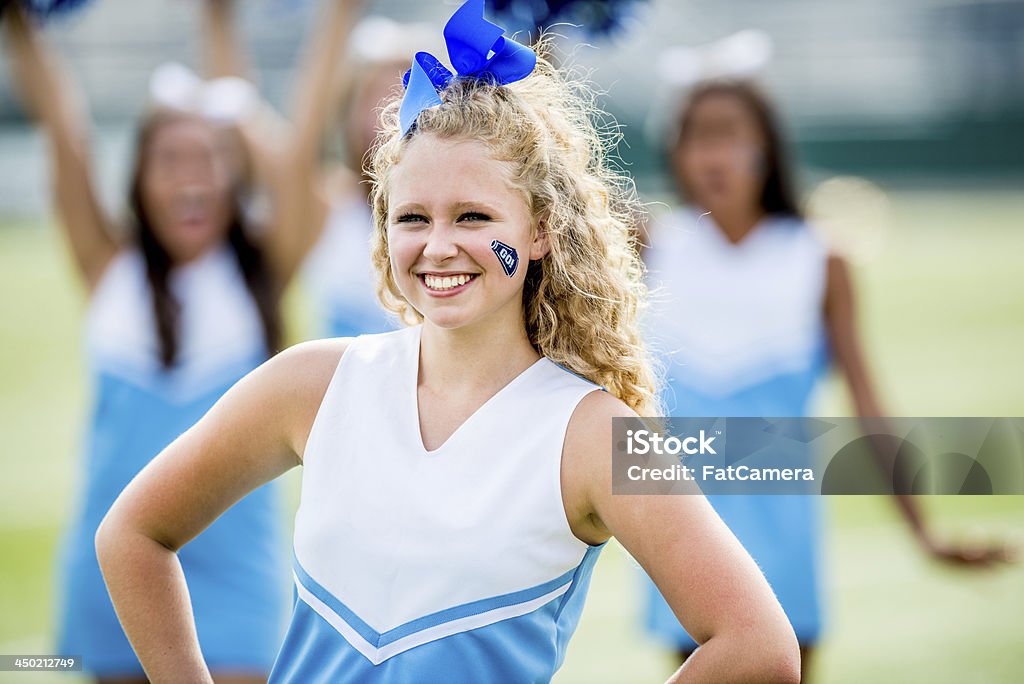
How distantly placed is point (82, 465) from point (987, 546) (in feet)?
7.39

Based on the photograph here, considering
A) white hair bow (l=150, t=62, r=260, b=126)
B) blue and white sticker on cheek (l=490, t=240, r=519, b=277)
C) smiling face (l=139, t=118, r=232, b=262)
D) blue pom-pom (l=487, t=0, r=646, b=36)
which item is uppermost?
white hair bow (l=150, t=62, r=260, b=126)

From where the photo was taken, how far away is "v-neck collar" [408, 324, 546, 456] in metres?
1.78

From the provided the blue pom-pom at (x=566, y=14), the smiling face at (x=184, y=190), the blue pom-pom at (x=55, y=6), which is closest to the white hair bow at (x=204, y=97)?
the smiling face at (x=184, y=190)

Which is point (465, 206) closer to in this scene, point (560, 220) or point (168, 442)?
point (560, 220)

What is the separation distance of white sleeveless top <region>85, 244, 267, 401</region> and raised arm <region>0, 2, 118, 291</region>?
0.23 feet

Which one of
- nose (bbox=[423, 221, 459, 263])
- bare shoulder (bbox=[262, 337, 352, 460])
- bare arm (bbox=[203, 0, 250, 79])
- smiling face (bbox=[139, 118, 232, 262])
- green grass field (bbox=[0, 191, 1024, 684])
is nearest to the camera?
nose (bbox=[423, 221, 459, 263])

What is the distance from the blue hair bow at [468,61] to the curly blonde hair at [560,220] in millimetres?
17

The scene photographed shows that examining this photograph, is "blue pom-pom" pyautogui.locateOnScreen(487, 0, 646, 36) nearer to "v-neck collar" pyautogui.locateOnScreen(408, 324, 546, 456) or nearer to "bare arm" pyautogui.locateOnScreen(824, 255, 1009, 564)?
"v-neck collar" pyautogui.locateOnScreen(408, 324, 546, 456)

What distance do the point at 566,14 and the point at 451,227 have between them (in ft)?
2.74

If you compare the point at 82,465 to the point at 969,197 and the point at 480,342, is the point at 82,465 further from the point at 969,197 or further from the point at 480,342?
the point at 969,197

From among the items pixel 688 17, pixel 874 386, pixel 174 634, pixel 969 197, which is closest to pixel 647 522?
pixel 174 634

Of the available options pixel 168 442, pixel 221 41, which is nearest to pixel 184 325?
A: pixel 168 442

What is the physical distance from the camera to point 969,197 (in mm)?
21547

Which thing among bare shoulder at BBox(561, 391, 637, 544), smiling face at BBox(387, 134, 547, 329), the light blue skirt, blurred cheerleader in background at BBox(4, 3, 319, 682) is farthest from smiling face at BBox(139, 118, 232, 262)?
bare shoulder at BBox(561, 391, 637, 544)
